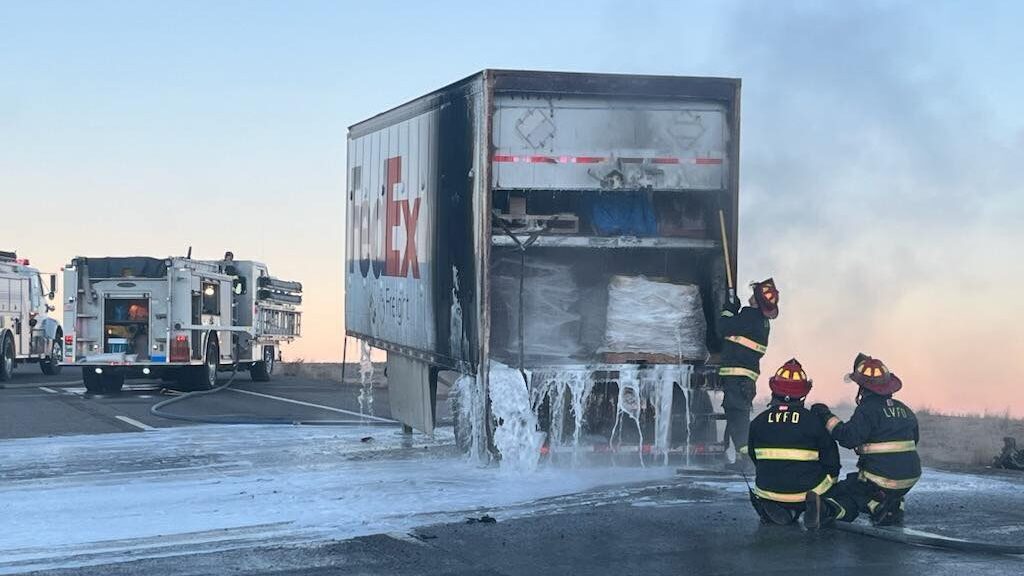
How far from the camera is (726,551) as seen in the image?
943 centimetres

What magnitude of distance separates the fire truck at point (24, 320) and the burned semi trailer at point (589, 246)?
22193 mm

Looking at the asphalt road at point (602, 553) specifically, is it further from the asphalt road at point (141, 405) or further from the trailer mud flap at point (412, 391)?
the asphalt road at point (141, 405)

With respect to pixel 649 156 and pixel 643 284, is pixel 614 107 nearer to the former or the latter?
pixel 649 156

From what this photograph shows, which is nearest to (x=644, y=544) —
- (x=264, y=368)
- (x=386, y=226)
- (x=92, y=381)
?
(x=386, y=226)

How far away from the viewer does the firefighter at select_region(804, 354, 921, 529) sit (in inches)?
404

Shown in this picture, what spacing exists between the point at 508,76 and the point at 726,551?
18.3 ft

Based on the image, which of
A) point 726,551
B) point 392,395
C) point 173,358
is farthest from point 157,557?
point 173,358

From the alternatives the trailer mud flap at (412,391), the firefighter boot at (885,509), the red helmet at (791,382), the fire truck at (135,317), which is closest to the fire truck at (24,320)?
the fire truck at (135,317)

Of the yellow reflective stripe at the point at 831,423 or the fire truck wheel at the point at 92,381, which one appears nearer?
the yellow reflective stripe at the point at 831,423

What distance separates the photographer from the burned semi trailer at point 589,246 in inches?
534

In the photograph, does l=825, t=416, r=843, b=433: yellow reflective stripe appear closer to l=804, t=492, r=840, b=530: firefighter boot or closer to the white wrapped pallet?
l=804, t=492, r=840, b=530: firefighter boot

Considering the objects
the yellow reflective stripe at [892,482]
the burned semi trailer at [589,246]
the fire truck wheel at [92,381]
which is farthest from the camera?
the fire truck wheel at [92,381]

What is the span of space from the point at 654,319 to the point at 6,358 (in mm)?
23974

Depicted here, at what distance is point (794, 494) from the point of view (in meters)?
10.3
